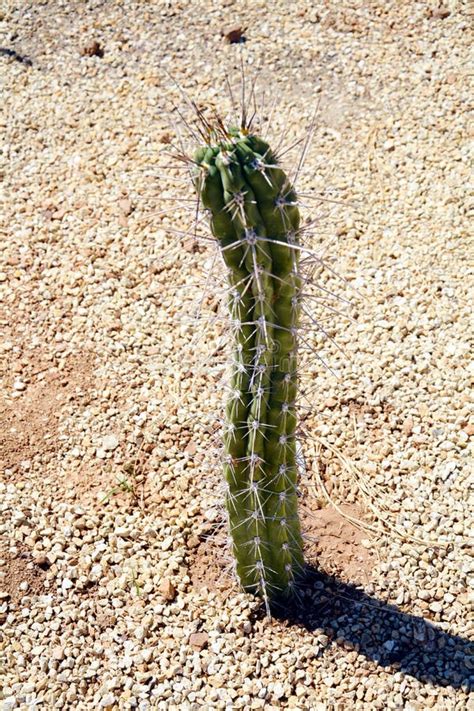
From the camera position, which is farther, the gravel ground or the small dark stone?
the small dark stone

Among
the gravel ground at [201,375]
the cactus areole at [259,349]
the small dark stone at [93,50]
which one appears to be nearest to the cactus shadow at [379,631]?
the gravel ground at [201,375]

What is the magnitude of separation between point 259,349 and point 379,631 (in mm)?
1254

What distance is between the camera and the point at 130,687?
3.15m

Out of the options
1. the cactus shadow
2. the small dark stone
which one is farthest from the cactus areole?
the small dark stone

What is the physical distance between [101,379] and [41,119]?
2261 millimetres

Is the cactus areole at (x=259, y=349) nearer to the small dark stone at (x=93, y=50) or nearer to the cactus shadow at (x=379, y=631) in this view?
the cactus shadow at (x=379, y=631)

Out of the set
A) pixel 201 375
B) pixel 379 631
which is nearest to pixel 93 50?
pixel 201 375

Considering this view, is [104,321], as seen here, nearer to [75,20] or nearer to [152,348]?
[152,348]

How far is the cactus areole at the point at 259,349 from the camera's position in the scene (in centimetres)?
237

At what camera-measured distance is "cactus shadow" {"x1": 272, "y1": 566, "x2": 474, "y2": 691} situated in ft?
10.2

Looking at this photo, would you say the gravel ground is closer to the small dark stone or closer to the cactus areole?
the small dark stone

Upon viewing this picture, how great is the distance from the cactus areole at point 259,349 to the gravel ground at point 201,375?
190 millimetres

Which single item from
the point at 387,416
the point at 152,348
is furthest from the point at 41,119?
the point at 387,416

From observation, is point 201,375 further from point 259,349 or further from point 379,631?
point 259,349
